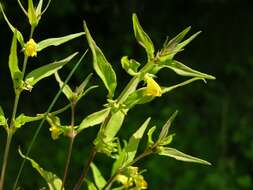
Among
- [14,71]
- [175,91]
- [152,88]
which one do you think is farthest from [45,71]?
[175,91]

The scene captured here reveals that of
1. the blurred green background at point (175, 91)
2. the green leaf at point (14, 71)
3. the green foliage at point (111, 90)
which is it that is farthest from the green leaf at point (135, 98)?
the blurred green background at point (175, 91)

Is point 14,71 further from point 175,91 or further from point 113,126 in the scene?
point 175,91

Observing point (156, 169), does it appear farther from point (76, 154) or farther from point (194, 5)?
point (194, 5)

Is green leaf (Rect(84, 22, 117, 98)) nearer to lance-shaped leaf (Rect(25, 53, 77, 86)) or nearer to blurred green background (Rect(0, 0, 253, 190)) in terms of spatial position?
lance-shaped leaf (Rect(25, 53, 77, 86))

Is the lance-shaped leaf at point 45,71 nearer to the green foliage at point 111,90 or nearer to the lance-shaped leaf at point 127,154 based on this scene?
the green foliage at point 111,90

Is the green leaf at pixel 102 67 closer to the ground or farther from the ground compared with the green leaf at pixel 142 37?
closer to the ground

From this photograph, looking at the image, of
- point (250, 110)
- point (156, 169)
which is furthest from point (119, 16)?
point (156, 169)
